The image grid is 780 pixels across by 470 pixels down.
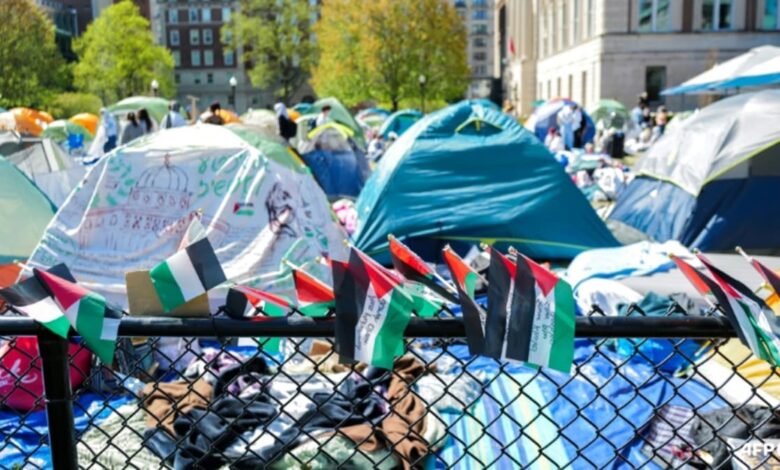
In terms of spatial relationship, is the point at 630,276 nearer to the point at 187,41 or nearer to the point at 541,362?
the point at 541,362

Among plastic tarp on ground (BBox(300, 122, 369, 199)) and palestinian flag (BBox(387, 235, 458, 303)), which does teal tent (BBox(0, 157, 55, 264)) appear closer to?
palestinian flag (BBox(387, 235, 458, 303))

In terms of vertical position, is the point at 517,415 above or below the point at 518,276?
below

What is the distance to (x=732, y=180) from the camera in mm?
7590

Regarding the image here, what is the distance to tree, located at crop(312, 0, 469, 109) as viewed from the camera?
36250 mm

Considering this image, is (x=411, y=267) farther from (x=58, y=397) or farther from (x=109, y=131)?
(x=109, y=131)

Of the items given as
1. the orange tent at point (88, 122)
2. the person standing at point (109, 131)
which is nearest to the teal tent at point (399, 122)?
the person standing at point (109, 131)

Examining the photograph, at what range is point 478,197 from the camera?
303 inches

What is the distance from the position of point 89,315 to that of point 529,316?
1084mm

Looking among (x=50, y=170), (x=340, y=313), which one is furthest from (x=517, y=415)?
(x=50, y=170)

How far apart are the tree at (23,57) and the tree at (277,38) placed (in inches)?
1047

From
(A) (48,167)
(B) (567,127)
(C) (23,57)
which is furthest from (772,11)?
(C) (23,57)

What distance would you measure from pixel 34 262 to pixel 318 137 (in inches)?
272

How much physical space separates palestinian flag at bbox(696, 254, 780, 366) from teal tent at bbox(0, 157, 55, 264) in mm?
5871

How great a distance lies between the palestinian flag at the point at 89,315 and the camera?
1.84 meters
